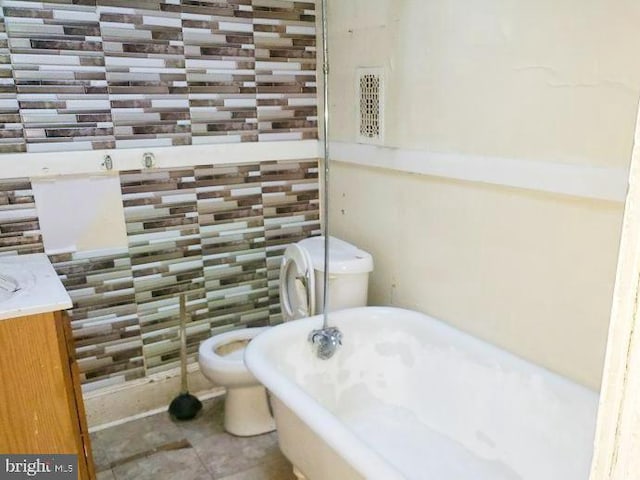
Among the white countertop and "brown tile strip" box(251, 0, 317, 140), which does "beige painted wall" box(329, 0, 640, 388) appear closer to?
"brown tile strip" box(251, 0, 317, 140)

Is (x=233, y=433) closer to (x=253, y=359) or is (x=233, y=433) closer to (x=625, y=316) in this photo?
(x=253, y=359)

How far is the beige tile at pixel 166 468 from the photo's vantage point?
2148mm

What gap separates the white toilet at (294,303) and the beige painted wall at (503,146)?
18cm

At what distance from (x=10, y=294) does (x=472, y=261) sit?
159 cm

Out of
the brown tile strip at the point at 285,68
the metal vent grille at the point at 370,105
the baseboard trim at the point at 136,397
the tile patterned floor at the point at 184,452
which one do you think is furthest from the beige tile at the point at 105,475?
the metal vent grille at the point at 370,105

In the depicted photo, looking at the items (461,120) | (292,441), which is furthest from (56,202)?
(461,120)

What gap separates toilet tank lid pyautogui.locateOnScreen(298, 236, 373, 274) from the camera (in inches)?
90.3

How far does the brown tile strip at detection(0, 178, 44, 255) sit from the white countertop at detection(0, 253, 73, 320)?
69mm

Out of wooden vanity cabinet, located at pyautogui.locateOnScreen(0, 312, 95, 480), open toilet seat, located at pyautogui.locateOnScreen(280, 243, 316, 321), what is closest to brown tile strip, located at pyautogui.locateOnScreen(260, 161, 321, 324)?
open toilet seat, located at pyautogui.locateOnScreen(280, 243, 316, 321)

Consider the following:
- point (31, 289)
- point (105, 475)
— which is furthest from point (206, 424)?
point (31, 289)

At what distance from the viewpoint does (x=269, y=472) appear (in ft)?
7.07

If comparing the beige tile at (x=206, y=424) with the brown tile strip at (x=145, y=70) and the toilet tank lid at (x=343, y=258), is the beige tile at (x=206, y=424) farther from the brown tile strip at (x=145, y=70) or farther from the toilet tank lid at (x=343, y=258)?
the brown tile strip at (x=145, y=70)

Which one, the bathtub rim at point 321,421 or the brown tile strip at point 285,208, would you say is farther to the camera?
the brown tile strip at point 285,208

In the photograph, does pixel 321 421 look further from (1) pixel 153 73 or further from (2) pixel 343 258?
(1) pixel 153 73
